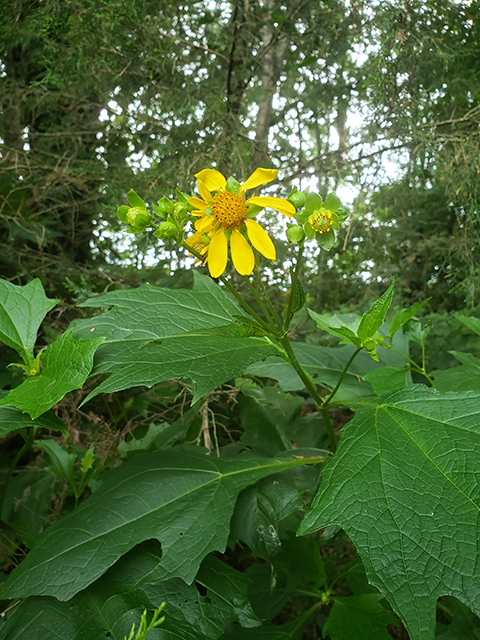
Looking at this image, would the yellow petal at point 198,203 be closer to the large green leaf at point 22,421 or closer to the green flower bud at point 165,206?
the green flower bud at point 165,206

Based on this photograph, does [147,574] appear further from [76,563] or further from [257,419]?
[257,419]

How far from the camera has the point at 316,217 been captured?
84 centimetres

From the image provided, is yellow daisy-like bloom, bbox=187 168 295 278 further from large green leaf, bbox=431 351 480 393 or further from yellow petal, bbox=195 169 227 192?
large green leaf, bbox=431 351 480 393

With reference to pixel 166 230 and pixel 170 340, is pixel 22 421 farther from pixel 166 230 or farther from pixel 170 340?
pixel 166 230

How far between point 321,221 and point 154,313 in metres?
0.44

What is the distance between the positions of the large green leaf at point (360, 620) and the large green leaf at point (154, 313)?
678mm

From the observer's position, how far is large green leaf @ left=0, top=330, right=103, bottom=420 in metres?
0.74

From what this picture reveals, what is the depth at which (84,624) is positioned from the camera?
2.55ft

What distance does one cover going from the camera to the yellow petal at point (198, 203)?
34.9 inches

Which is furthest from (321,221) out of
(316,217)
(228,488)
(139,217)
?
(228,488)

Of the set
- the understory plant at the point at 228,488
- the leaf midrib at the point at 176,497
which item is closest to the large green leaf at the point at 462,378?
the understory plant at the point at 228,488

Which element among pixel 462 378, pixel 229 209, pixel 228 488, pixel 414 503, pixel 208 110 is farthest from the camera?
pixel 208 110

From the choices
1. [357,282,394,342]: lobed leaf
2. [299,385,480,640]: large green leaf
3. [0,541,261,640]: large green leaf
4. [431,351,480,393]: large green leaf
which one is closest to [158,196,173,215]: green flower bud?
[357,282,394,342]: lobed leaf

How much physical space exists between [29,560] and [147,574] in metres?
0.24
